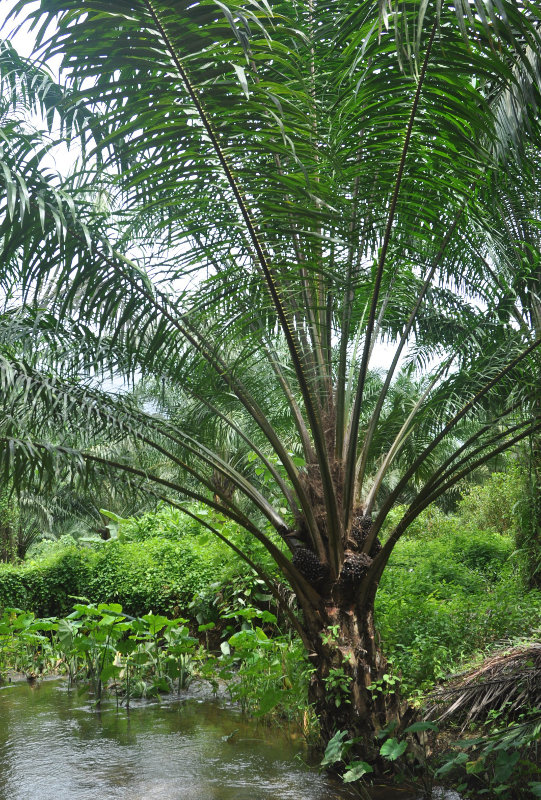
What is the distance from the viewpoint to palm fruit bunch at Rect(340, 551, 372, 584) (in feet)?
15.4

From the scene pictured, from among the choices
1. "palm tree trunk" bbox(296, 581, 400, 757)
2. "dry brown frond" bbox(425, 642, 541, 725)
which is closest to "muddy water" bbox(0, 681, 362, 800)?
"palm tree trunk" bbox(296, 581, 400, 757)

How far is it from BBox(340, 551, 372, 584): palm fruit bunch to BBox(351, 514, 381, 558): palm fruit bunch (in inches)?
7.4

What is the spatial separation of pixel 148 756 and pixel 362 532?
233 centimetres

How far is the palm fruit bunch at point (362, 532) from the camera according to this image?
16.2 ft

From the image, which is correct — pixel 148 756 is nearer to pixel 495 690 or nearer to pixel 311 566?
pixel 311 566

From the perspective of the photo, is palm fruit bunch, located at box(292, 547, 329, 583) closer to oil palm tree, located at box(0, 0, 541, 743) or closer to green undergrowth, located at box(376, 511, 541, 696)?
oil palm tree, located at box(0, 0, 541, 743)

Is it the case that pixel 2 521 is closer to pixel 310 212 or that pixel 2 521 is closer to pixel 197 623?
pixel 197 623

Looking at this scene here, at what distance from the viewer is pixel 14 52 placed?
5121 mm

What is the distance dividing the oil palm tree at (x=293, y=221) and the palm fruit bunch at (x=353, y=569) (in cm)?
1

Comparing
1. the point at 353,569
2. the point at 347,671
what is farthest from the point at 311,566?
the point at 347,671

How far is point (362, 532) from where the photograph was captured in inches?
196

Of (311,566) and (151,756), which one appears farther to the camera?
(151,756)

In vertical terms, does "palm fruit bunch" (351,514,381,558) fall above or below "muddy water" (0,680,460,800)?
above

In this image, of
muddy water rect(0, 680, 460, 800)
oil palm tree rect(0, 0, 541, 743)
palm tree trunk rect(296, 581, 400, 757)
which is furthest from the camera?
palm tree trunk rect(296, 581, 400, 757)
